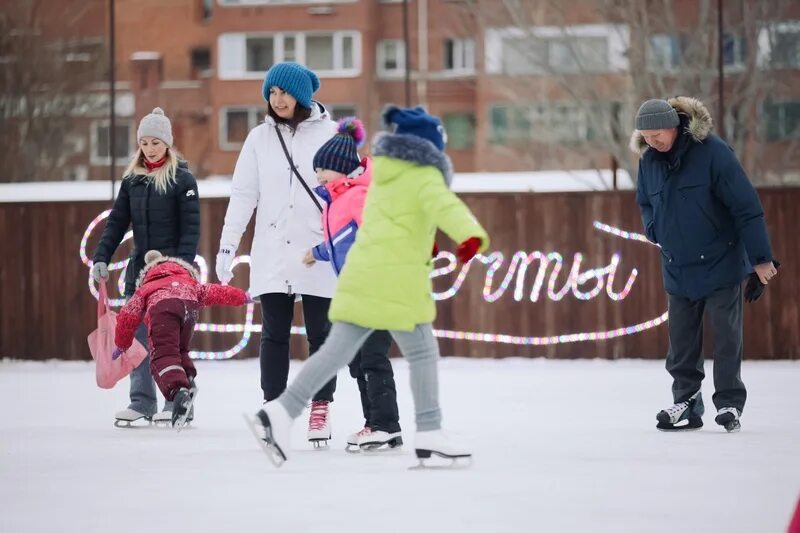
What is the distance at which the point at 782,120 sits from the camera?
76.9 feet

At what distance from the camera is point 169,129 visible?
8531 millimetres

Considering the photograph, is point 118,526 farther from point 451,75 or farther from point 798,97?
point 451,75

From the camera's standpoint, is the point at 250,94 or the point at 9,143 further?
the point at 250,94

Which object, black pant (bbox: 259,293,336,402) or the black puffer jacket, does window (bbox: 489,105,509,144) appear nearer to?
the black puffer jacket

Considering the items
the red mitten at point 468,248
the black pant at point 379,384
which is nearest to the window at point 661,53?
the black pant at point 379,384

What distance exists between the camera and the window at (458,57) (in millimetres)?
41662

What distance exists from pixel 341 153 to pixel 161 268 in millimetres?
1621

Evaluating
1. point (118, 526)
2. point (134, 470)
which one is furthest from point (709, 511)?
point (134, 470)

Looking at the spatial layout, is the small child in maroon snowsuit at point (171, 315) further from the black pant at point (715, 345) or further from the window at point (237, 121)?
the window at point (237, 121)

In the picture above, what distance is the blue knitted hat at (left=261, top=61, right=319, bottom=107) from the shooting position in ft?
24.3

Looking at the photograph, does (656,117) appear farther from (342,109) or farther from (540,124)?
(342,109)

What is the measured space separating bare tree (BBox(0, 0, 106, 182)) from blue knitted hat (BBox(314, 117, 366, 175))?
10135 millimetres

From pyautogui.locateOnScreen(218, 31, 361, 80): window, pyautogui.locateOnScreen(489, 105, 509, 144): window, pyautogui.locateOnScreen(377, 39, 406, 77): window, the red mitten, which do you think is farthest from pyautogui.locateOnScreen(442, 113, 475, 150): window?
the red mitten

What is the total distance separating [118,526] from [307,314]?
245 centimetres
